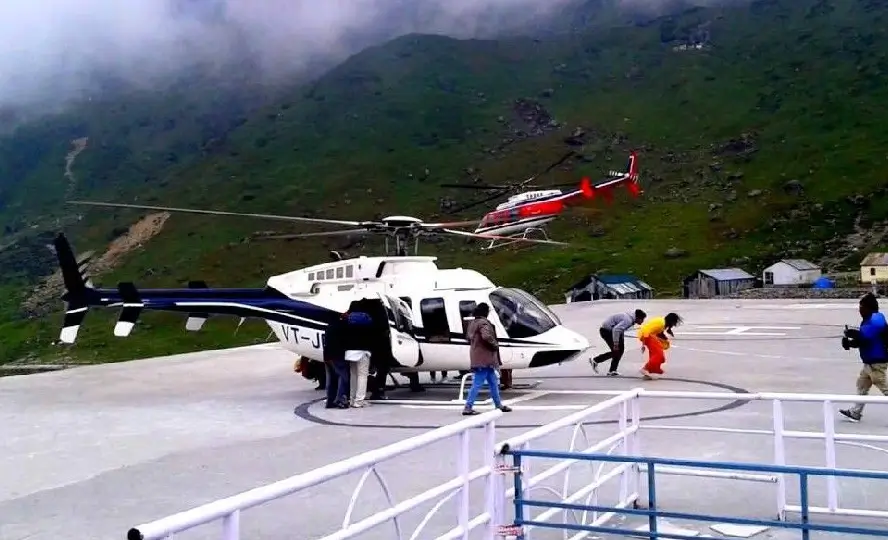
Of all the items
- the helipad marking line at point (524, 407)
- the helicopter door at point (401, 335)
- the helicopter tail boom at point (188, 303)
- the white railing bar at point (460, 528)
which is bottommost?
the white railing bar at point (460, 528)

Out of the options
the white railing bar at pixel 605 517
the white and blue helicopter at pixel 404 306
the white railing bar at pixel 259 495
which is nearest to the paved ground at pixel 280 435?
the white railing bar at pixel 605 517

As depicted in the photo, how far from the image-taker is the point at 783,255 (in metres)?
93.9

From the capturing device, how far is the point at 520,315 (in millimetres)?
14969

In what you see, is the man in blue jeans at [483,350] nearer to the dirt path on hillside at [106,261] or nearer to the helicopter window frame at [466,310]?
the helicopter window frame at [466,310]

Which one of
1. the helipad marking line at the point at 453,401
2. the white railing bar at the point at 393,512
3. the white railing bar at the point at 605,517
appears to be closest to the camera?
the white railing bar at the point at 393,512

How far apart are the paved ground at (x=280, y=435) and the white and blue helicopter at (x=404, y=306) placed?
2.94 ft

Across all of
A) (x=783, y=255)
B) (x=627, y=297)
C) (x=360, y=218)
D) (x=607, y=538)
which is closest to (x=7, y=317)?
(x=360, y=218)

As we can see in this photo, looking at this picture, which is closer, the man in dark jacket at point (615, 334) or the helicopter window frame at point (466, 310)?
the helicopter window frame at point (466, 310)

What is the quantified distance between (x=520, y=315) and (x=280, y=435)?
4.96 meters

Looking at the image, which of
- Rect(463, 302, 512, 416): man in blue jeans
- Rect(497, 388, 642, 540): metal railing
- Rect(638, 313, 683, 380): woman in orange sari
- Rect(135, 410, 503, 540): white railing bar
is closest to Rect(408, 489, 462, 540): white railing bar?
Rect(135, 410, 503, 540): white railing bar

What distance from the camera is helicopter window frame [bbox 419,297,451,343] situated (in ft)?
49.5

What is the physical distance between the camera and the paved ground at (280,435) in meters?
7.82

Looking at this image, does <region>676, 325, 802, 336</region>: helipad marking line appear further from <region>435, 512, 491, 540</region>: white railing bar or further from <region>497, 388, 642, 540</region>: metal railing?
<region>435, 512, 491, 540</region>: white railing bar

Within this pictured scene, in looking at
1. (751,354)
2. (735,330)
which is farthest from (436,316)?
(735,330)
